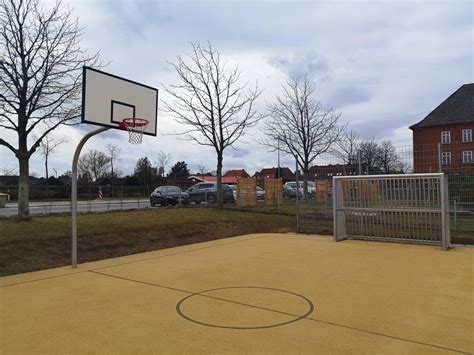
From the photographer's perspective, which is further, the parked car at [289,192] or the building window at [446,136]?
the building window at [446,136]

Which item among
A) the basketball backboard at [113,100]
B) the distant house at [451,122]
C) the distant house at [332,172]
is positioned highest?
the distant house at [451,122]

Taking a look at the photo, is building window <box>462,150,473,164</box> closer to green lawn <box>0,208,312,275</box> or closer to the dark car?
green lawn <box>0,208,312,275</box>

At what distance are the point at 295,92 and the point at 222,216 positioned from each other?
14.0 m

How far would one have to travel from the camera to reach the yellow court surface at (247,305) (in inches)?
165

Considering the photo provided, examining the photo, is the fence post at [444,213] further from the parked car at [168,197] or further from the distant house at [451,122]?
the distant house at [451,122]

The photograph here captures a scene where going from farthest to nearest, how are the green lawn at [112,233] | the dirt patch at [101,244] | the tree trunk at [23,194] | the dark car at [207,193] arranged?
1. the dark car at [207,193]
2. the tree trunk at [23,194]
3. the green lawn at [112,233]
4. the dirt patch at [101,244]

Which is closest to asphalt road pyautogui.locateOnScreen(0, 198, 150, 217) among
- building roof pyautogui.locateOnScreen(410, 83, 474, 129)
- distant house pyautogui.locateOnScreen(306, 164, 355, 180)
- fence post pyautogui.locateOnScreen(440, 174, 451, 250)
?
distant house pyautogui.locateOnScreen(306, 164, 355, 180)

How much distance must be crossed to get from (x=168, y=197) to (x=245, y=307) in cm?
2301

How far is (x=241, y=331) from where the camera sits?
14.7 ft

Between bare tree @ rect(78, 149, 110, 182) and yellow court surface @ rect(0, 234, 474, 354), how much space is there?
214 ft

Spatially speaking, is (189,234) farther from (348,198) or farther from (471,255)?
→ (471,255)

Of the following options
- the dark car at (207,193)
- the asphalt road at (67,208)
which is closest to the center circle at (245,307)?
Result: the asphalt road at (67,208)

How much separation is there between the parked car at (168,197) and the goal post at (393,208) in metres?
17.2

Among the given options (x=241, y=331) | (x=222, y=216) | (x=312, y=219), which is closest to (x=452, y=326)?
(x=241, y=331)
